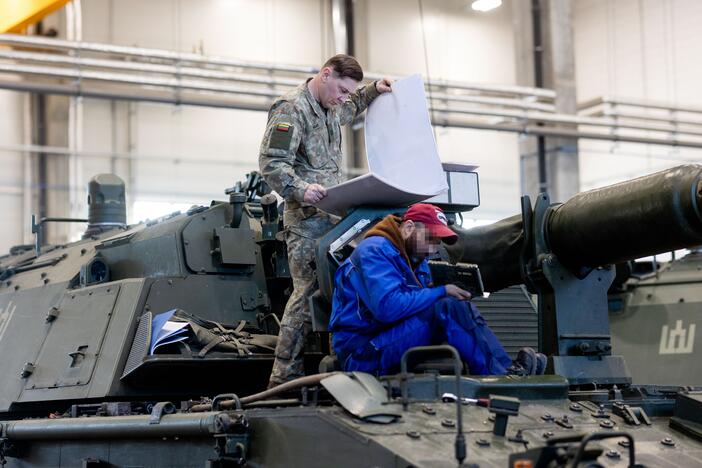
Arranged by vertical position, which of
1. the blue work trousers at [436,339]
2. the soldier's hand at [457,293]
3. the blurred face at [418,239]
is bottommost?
the blue work trousers at [436,339]

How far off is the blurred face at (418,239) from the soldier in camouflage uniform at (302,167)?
64cm

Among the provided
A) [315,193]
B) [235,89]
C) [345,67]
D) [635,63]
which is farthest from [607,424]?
[635,63]

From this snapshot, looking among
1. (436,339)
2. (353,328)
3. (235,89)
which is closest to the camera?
(436,339)

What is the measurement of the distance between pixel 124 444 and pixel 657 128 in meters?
15.2

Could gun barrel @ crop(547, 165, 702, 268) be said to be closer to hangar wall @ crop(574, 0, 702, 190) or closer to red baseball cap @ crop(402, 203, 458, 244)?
red baseball cap @ crop(402, 203, 458, 244)

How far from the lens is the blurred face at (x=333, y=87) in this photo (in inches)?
274

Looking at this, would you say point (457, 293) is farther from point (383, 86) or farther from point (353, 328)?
point (383, 86)

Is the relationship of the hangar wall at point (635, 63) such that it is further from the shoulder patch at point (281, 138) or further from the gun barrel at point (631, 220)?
the shoulder patch at point (281, 138)

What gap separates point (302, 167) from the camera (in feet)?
23.4

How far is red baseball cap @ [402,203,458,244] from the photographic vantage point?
618 cm

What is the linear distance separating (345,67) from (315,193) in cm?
→ 83

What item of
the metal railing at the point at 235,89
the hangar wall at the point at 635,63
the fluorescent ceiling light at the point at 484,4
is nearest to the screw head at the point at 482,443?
the metal railing at the point at 235,89

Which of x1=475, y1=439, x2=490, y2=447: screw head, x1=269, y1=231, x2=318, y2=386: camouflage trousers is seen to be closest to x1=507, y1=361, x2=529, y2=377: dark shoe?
x1=475, y1=439, x2=490, y2=447: screw head

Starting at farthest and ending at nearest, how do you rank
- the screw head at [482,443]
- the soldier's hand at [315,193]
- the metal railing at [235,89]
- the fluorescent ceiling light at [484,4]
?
the fluorescent ceiling light at [484,4]
the metal railing at [235,89]
the soldier's hand at [315,193]
the screw head at [482,443]
